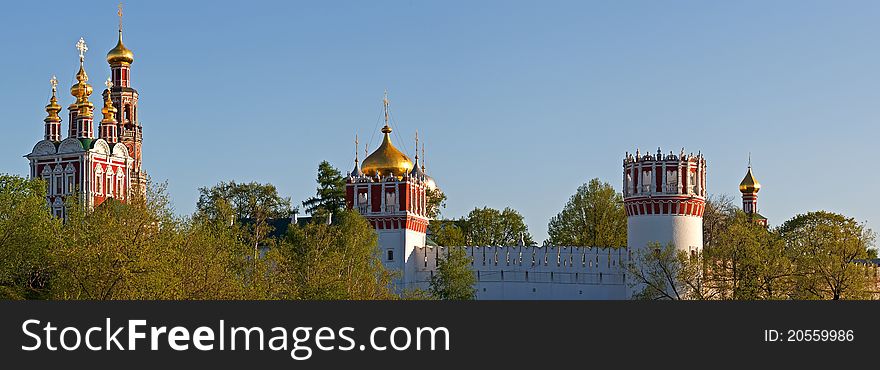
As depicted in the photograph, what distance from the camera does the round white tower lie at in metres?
52.9

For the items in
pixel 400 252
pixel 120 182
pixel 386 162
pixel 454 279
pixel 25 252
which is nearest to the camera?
pixel 25 252

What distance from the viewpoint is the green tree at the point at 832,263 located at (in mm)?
43406

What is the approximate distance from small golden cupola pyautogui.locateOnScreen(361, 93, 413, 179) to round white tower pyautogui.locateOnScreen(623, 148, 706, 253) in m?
10.0

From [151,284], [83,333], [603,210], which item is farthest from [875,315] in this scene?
[603,210]

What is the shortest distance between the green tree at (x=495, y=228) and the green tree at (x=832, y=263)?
2180cm

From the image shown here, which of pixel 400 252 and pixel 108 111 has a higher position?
pixel 108 111

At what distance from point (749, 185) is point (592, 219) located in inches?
641

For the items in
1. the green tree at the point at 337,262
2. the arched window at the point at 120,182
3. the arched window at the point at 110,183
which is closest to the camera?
the green tree at the point at 337,262

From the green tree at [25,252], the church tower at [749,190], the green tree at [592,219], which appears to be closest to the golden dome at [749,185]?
the church tower at [749,190]

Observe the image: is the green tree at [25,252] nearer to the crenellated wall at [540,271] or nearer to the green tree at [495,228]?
the crenellated wall at [540,271]

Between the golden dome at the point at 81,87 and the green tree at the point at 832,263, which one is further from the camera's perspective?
the golden dome at the point at 81,87

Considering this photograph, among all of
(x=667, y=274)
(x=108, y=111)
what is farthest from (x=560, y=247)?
(x=108, y=111)

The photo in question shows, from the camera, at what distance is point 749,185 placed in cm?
7900

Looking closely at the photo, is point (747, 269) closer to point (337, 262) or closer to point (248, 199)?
point (337, 262)
